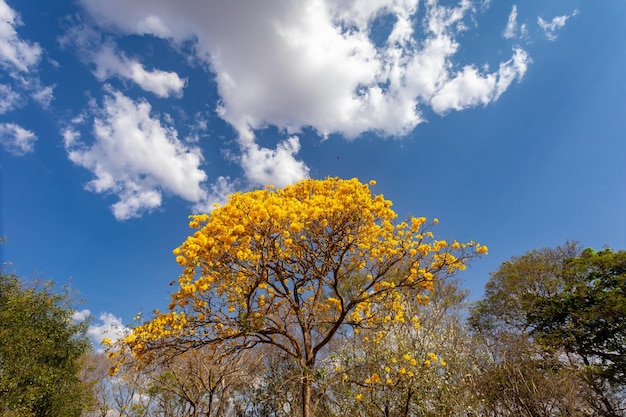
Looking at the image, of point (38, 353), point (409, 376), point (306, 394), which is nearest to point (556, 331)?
point (409, 376)

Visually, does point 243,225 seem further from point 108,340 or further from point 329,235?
point 108,340

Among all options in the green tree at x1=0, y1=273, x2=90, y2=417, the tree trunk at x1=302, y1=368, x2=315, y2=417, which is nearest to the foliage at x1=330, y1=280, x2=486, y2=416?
the tree trunk at x1=302, y1=368, x2=315, y2=417

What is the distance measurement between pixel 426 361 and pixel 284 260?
3.71 m

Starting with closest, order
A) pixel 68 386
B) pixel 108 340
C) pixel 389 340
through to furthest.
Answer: pixel 108 340 < pixel 389 340 < pixel 68 386

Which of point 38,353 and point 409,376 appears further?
point 38,353

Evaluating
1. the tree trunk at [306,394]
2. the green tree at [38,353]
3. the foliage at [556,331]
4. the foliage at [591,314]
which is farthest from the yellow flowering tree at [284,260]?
the foliage at [591,314]

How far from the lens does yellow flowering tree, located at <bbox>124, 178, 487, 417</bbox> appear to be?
6070mm

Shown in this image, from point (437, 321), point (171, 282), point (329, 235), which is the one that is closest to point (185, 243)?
point (171, 282)

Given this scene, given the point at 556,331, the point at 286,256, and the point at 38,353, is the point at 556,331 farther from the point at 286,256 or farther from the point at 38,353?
the point at 38,353

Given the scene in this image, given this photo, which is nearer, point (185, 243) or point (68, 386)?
point (185, 243)

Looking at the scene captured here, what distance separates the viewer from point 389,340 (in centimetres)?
992

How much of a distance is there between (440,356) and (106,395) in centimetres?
2012

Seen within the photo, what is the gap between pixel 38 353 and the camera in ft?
43.6

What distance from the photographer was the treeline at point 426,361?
9.11 metres
